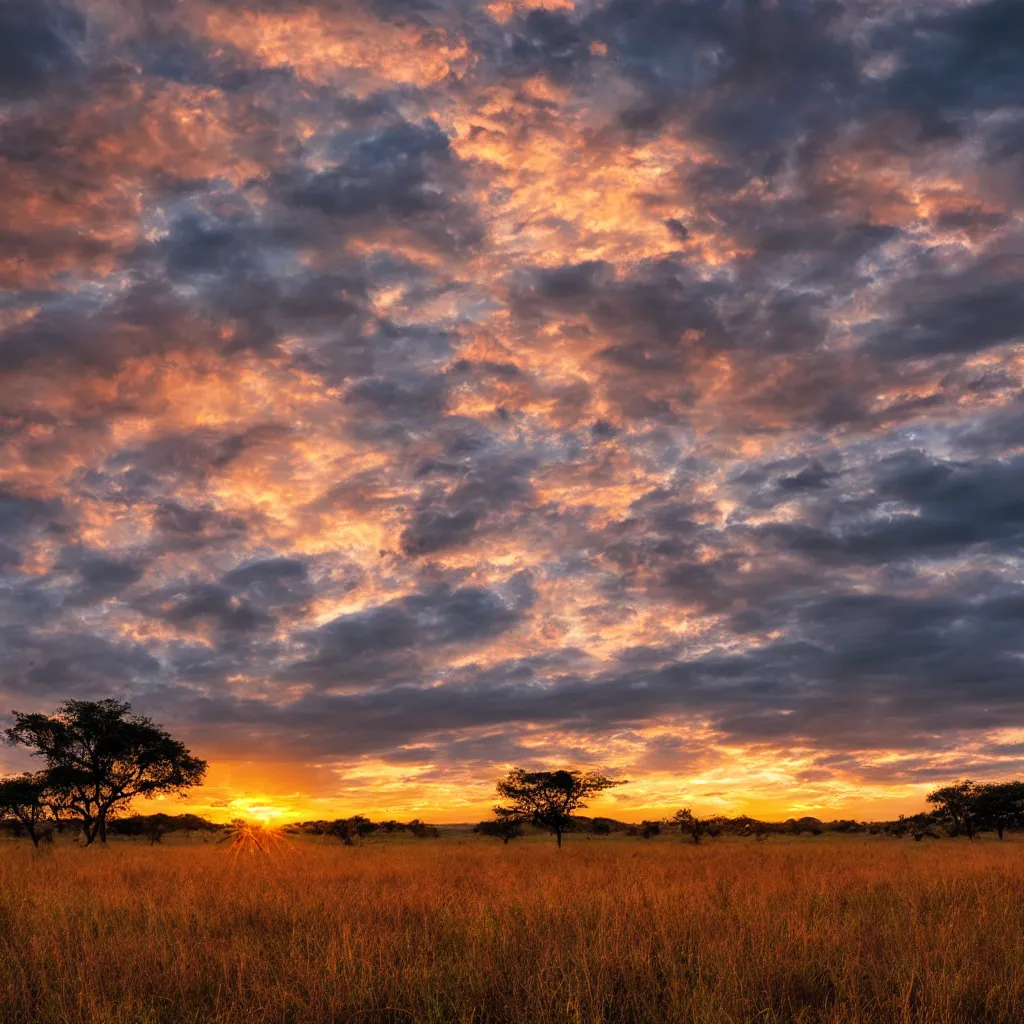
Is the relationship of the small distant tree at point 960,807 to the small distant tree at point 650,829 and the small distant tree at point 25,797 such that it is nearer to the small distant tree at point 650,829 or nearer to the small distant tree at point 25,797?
the small distant tree at point 650,829

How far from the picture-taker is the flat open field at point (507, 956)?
7.58 m


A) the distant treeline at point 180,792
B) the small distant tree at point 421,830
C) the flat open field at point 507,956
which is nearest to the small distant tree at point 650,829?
the distant treeline at point 180,792

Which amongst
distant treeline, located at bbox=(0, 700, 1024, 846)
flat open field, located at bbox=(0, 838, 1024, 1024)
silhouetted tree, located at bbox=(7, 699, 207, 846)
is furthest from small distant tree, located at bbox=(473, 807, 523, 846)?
flat open field, located at bbox=(0, 838, 1024, 1024)

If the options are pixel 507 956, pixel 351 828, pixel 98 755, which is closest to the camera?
pixel 507 956

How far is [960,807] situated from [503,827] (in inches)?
1638

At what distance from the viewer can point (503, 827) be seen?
75438 mm

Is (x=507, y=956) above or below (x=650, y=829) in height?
above

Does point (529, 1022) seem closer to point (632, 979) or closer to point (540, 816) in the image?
point (632, 979)

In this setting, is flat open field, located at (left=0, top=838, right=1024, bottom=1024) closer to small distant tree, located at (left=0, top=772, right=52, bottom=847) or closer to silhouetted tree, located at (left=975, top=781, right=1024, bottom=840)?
small distant tree, located at (left=0, top=772, right=52, bottom=847)

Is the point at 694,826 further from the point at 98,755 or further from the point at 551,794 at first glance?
the point at 98,755

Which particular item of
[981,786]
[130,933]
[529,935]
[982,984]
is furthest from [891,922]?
[981,786]

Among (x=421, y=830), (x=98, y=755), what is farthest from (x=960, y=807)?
(x=98, y=755)

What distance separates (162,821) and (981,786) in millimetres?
76460

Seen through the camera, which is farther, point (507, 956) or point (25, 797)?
point (25, 797)
